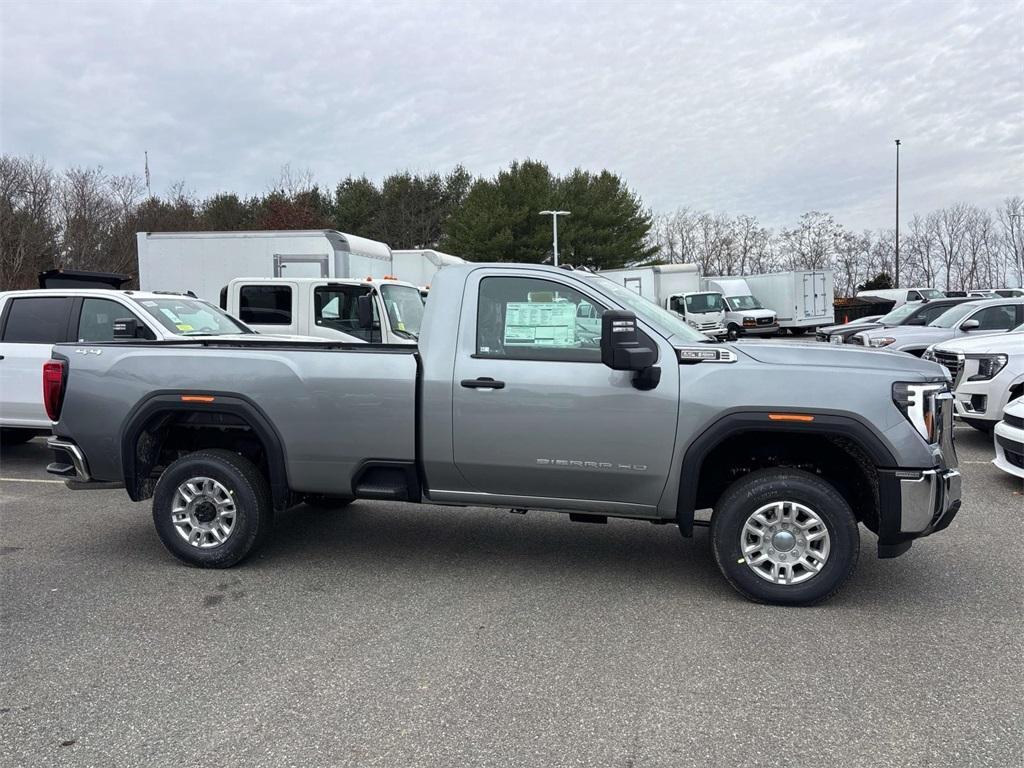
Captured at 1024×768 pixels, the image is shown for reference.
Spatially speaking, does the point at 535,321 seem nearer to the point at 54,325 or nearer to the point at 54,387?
the point at 54,387

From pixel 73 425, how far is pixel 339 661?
284 centimetres

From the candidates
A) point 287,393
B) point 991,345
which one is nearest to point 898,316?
point 991,345

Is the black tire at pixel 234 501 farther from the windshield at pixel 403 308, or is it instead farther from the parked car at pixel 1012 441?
the parked car at pixel 1012 441

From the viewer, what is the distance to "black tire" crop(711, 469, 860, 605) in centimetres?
434

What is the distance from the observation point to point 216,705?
11.1 feet

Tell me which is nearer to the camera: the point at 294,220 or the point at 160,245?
the point at 160,245

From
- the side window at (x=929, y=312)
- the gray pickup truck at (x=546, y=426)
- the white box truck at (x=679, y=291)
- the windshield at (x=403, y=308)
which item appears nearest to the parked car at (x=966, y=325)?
the side window at (x=929, y=312)

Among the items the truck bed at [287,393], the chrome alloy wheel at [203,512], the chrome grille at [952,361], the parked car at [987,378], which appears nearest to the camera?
the truck bed at [287,393]

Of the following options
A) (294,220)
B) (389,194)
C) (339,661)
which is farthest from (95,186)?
(339,661)

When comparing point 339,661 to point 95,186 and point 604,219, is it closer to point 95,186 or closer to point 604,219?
point 95,186

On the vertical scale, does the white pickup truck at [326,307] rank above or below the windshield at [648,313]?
above

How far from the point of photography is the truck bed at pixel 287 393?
16.1ft

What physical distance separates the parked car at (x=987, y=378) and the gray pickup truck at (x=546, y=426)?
17.1ft

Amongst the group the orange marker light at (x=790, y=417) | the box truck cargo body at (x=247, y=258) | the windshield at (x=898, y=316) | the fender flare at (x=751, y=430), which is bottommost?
the fender flare at (x=751, y=430)
